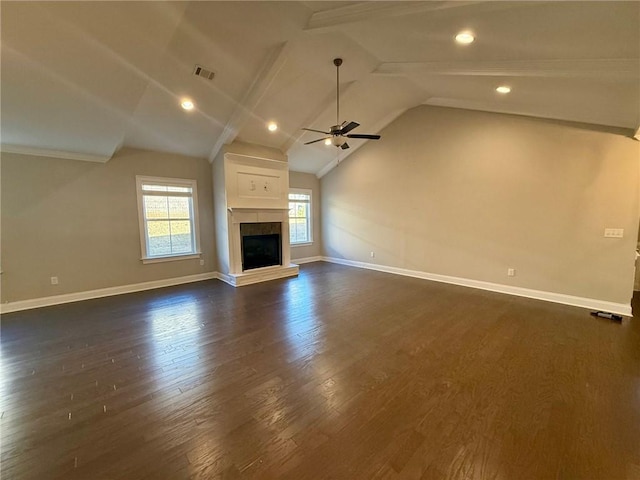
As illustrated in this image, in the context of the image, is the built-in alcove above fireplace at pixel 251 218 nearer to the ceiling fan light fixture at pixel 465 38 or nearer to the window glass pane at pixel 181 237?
the window glass pane at pixel 181 237

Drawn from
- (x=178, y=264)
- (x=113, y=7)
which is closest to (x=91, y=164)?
(x=178, y=264)

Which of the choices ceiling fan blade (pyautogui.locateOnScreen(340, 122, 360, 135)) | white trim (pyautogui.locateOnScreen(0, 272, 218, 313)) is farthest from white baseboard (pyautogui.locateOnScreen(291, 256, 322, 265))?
ceiling fan blade (pyautogui.locateOnScreen(340, 122, 360, 135))

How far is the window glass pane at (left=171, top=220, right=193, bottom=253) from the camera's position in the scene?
586 cm

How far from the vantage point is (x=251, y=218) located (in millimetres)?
6031

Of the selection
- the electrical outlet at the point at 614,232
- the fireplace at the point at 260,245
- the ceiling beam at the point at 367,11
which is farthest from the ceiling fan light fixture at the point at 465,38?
the fireplace at the point at 260,245

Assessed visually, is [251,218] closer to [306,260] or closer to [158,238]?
[158,238]

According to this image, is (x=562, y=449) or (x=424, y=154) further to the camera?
(x=424, y=154)

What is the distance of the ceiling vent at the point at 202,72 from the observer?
3808 millimetres

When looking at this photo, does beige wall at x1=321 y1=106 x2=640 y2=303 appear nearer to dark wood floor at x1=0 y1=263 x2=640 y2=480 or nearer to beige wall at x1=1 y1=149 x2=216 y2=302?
dark wood floor at x1=0 y1=263 x2=640 y2=480

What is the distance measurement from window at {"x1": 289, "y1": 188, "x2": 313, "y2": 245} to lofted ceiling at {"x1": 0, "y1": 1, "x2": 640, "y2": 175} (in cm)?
288

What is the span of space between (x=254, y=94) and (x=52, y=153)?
342cm

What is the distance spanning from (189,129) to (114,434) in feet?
15.5

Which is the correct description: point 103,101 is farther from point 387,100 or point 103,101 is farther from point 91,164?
point 387,100

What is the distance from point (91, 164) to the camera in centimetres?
481
